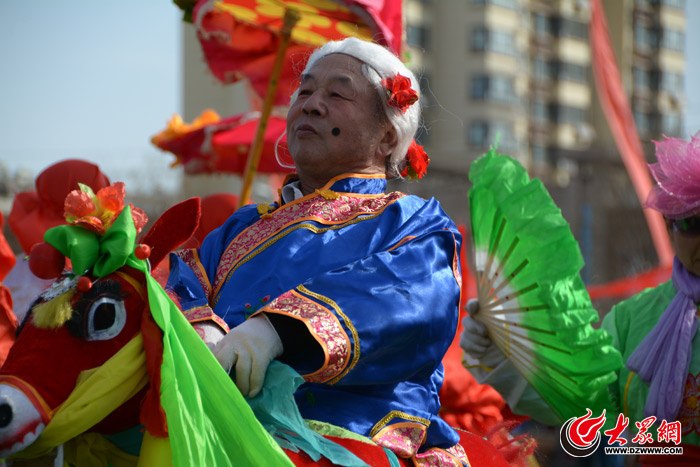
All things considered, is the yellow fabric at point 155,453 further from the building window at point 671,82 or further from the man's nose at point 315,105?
the building window at point 671,82

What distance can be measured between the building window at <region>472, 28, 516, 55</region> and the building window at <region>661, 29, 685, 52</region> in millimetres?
10526

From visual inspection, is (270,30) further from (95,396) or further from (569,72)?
(569,72)

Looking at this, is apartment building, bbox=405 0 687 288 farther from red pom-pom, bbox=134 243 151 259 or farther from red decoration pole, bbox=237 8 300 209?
red pom-pom, bbox=134 243 151 259

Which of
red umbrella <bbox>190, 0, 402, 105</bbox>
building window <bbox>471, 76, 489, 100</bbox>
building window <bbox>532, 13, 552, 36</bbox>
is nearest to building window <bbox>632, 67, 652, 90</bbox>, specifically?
building window <bbox>532, 13, 552, 36</bbox>

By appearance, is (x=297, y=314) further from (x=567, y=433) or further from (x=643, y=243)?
(x=643, y=243)

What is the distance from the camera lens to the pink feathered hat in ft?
11.3

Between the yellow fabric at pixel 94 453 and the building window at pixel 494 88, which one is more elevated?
the yellow fabric at pixel 94 453

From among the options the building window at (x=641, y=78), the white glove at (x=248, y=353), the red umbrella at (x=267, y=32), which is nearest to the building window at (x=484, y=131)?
the building window at (x=641, y=78)

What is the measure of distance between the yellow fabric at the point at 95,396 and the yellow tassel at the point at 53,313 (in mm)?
106

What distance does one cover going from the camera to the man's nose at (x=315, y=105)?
245 cm

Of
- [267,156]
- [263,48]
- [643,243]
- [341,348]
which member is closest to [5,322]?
[341,348]

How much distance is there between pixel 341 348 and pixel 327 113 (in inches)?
32.9

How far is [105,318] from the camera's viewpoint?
1671 mm

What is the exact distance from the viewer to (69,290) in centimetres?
167
